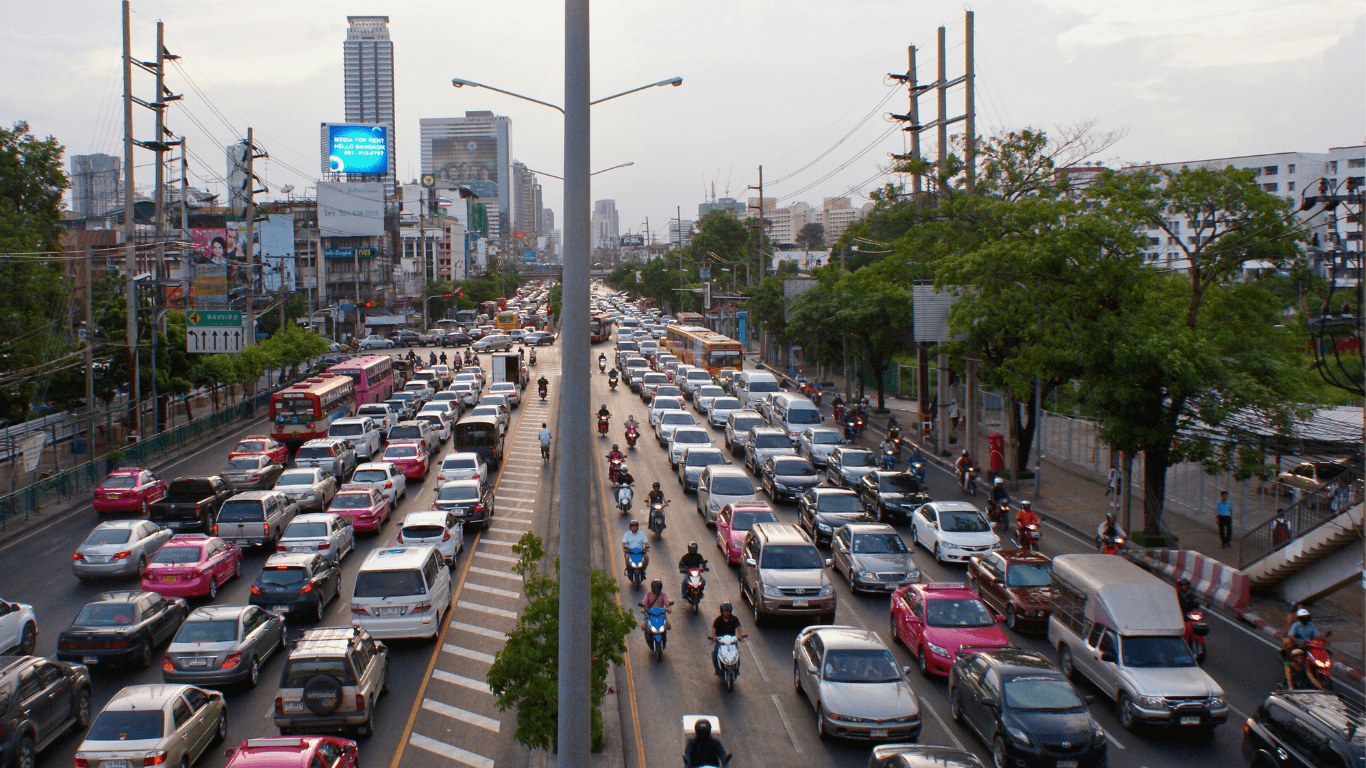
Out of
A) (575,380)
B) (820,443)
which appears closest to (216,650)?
(575,380)

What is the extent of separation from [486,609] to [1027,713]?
451 inches

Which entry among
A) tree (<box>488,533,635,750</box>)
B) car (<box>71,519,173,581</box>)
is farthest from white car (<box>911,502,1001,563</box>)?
car (<box>71,519,173,581</box>)

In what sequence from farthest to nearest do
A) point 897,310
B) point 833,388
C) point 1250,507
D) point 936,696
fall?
point 833,388 < point 897,310 < point 1250,507 < point 936,696

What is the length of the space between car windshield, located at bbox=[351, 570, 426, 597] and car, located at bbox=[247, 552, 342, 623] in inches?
79.7

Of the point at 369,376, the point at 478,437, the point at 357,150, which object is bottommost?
the point at 478,437

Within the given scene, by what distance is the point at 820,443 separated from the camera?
1374 inches

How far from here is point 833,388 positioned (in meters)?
60.9

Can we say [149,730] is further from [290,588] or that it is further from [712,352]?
[712,352]

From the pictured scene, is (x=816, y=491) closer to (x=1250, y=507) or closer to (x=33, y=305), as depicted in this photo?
(x=1250, y=507)

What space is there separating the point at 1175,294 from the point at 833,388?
35205 mm

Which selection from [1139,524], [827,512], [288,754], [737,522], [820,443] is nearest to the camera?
[288,754]

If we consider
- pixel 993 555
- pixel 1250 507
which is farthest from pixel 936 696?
pixel 1250 507

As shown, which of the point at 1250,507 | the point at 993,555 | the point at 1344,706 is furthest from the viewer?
the point at 1250,507

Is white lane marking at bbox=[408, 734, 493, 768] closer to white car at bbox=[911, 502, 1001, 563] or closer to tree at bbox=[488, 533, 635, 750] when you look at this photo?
tree at bbox=[488, 533, 635, 750]
